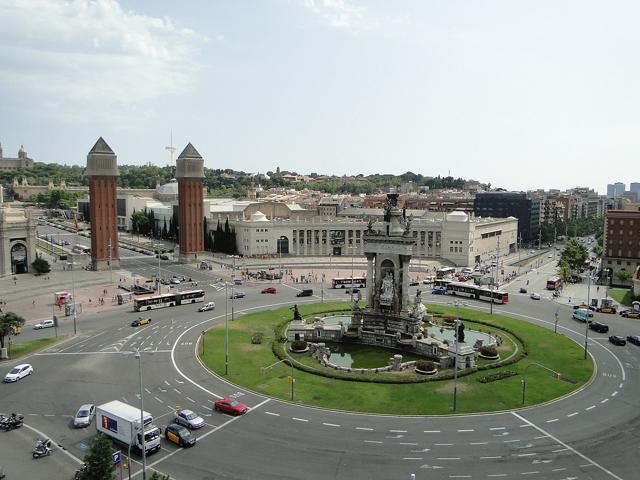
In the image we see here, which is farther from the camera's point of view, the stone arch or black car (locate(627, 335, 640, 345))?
the stone arch

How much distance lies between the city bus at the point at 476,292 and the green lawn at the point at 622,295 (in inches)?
879

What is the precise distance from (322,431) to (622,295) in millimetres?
84486

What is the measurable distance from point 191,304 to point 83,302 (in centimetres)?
1883

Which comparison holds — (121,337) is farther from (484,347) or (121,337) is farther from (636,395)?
(636,395)

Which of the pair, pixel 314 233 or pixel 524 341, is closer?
pixel 524 341

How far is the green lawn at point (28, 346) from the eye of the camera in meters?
61.7

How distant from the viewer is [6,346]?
6288 cm

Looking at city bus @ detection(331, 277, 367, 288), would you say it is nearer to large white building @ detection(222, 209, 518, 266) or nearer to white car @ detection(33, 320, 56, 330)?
large white building @ detection(222, 209, 518, 266)

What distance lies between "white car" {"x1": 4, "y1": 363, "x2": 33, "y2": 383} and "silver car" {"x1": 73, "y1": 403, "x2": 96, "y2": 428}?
43.0 feet

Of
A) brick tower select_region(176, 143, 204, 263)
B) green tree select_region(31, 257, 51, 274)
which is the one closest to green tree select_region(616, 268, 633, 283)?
brick tower select_region(176, 143, 204, 263)

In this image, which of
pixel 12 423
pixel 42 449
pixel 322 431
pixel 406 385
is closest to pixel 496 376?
pixel 406 385

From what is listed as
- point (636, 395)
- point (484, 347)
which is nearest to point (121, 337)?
point (484, 347)

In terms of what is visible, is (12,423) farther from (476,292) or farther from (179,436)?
(476,292)

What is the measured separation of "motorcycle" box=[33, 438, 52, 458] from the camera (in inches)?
1481
